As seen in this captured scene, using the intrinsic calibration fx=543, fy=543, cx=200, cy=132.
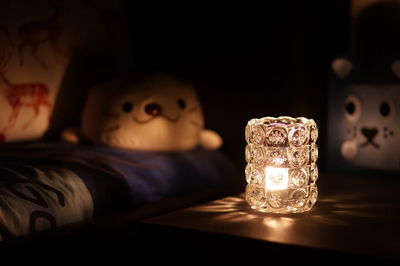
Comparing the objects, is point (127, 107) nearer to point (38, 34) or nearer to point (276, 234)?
point (38, 34)

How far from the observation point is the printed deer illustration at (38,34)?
1.66 meters

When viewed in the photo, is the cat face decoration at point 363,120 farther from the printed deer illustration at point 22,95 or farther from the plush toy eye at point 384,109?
the printed deer illustration at point 22,95

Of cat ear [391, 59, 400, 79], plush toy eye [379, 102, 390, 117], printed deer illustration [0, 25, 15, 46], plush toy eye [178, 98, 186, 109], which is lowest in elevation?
plush toy eye [379, 102, 390, 117]

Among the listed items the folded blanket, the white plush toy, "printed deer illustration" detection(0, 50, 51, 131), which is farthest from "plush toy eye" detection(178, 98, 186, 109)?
"printed deer illustration" detection(0, 50, 51, 131)

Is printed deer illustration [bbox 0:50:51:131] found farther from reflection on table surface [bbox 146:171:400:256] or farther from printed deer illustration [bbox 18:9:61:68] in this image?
reflection on table surface [bbox 146:171:400:256]

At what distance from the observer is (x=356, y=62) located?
163 centimetres

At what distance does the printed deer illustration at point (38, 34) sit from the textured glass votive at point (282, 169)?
0.85m

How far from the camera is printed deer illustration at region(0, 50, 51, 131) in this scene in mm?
1609

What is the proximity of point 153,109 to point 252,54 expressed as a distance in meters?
0.49

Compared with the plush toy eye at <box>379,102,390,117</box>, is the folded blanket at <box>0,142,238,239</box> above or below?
below

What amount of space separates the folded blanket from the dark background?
26cm

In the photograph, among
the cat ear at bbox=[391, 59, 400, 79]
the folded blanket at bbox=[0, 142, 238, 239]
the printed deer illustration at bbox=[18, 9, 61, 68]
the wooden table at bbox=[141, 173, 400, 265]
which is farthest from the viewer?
the printed deer illustration at bbox=[18, 9, 61, 68]

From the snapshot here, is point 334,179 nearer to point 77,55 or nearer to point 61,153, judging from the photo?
point 61,153

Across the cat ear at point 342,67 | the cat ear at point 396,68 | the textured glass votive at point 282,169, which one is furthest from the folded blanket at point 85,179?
the cat ear at point 396,68
